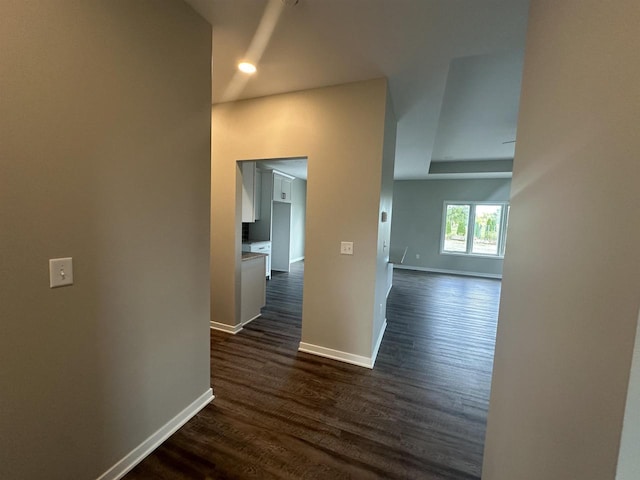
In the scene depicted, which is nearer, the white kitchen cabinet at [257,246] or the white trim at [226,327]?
the white trim at [226,327]

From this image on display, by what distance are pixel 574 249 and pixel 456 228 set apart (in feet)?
25.3

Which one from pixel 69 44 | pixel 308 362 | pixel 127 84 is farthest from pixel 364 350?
pixel 69 44

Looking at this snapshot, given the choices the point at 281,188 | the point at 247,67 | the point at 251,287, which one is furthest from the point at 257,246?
the point at 247,67

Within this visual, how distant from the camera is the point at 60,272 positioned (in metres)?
1.17

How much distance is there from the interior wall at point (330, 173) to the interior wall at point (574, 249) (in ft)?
4.81

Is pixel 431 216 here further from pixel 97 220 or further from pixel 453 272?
pixel 97 220

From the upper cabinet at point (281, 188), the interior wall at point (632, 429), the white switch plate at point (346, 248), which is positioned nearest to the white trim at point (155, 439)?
the white switch plate at point (346, 248)

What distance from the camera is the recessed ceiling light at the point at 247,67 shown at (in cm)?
227

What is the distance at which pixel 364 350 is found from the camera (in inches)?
105

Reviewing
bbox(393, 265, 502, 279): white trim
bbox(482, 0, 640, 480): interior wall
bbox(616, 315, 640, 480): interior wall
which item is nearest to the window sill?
bbox(393, 265, 502, 279): white trim

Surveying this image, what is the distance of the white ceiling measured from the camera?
1624 millimetres

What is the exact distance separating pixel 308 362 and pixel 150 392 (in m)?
1.43

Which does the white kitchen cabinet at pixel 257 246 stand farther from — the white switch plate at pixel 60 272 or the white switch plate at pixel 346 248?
the white switch plate at pixel 60 272

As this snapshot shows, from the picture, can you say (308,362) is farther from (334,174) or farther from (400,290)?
(400,290)
